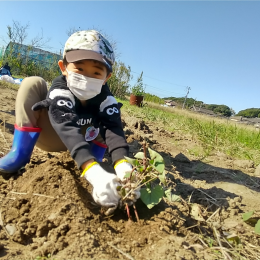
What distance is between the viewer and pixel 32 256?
98 centimetres

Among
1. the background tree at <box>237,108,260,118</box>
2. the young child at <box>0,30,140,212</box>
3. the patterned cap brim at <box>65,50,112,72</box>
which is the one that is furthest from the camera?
the background tree at <box>237,108,260,118</box>

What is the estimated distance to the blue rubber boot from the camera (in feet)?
5.42

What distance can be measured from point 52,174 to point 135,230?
566mm

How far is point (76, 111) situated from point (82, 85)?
210 millimetres

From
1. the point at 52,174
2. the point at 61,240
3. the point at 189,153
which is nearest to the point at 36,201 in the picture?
the point at 52,174

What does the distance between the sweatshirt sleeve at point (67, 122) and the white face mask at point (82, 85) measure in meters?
A: 0.05

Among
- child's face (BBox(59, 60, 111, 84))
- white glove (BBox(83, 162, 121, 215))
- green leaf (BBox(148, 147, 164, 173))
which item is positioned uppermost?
child's face (BBox(59, 60, 111, 84))

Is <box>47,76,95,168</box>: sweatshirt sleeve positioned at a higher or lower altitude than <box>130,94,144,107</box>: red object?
lower

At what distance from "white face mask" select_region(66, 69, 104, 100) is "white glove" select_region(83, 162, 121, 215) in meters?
0.63

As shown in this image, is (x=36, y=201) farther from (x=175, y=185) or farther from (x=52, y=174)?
(x=175, y=185)

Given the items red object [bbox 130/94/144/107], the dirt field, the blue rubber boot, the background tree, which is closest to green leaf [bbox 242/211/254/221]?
the dirt field

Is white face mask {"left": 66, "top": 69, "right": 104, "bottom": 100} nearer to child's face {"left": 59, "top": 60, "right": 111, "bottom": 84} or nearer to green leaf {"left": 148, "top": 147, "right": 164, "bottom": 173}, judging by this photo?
child's face {"left": 59, "top": 60, "right": 111, "bottom": 84}

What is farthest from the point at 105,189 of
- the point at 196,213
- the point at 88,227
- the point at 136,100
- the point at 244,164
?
the point at 136,100

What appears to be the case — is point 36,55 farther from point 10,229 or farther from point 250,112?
point 250,112
